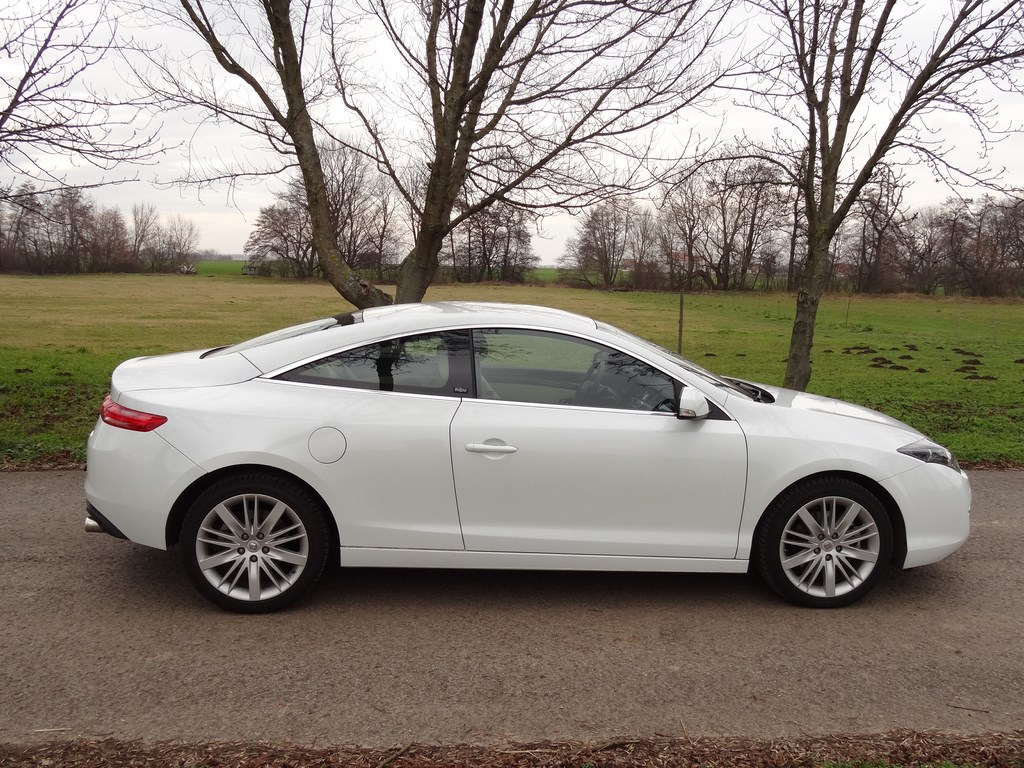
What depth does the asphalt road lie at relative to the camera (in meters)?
2.92

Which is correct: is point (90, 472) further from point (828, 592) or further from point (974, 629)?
point (974, 629)

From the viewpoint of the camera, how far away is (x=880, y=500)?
409cm

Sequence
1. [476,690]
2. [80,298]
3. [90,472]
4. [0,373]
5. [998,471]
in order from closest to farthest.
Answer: [476,690]
[90,472]
[998,471]
[0,373]
[80,298]

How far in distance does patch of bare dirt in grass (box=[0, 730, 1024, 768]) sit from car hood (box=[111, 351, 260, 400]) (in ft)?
5.86

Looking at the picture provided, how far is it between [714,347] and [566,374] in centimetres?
2132

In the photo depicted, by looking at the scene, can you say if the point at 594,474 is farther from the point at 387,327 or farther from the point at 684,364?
the point at 387,327

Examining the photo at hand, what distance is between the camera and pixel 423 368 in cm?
397

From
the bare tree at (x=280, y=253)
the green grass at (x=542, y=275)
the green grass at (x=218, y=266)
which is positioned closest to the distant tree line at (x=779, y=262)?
the green grass at (x=542, y=275)

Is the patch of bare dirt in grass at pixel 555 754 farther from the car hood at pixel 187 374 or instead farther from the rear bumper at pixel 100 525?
the car hood at pixel 187 374

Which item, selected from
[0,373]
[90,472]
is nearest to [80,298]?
[0,373]

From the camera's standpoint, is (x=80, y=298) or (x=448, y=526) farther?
(x=80, y=298)

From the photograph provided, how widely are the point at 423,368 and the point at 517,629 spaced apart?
1.38 meters

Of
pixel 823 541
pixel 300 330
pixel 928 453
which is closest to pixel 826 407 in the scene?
pixel 928 453

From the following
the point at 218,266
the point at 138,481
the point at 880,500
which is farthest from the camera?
the point at 218,266
